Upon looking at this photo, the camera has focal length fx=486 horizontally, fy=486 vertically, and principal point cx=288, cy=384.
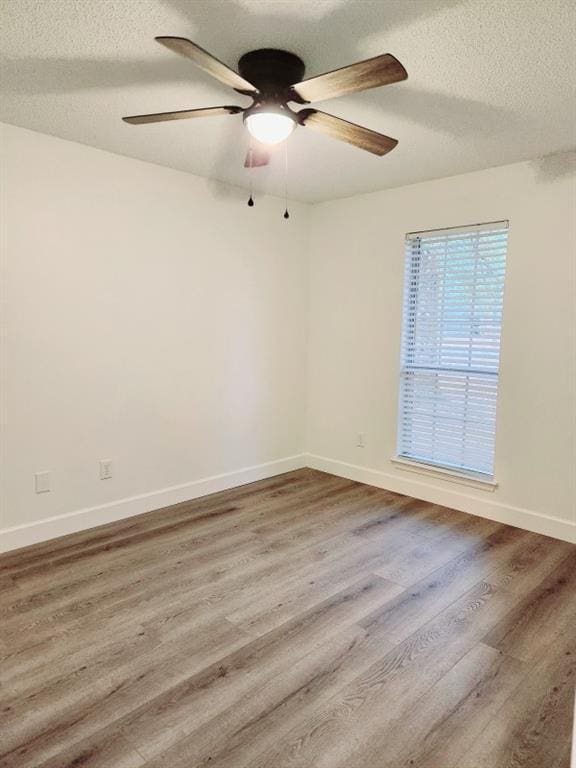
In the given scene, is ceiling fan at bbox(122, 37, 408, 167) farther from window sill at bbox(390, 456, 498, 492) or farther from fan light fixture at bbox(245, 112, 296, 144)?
window sill at bbox(390, 456, 498, 492)

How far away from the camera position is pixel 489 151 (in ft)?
9.76

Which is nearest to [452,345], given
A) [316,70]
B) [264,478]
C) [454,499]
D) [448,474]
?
[448,474]

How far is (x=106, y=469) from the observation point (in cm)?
331

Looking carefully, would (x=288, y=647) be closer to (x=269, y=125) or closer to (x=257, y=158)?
(x=269, y=125)

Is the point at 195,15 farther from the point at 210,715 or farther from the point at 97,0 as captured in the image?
the point at 210,715

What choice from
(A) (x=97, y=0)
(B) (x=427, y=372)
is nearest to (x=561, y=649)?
(B) (x=427, y=372)

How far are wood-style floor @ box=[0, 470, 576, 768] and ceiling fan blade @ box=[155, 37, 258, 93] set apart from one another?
7.17 ft

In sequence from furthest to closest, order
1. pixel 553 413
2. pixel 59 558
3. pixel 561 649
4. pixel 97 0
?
pixel 553 413 → pixel 59 558 → pixel 561 649 → pixel 97 0

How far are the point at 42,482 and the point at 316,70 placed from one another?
2713mm

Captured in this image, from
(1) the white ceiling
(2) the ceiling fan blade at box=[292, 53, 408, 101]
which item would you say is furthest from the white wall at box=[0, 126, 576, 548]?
(2) the ceiling fan blade at box=[292, 53, 408, 101]

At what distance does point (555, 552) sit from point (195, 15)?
10.8 ft

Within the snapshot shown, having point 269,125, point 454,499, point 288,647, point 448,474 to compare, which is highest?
point 269,125

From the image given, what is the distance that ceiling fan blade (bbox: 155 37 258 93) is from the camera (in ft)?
4.74

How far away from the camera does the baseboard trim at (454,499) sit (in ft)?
10.5
